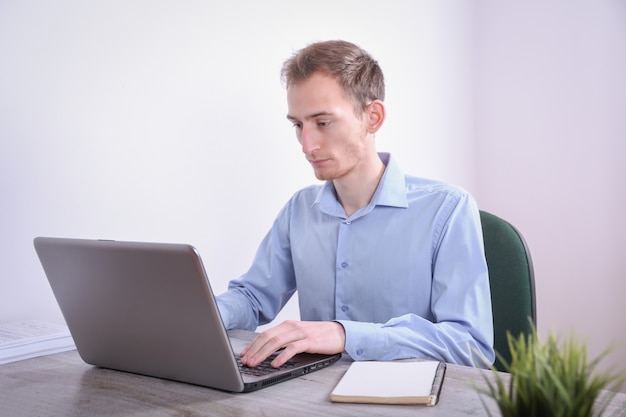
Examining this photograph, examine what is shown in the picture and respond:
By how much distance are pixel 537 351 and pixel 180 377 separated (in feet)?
1.98

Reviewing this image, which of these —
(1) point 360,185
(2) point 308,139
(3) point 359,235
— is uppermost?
(2) point 308,139

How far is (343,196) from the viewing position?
5.07 ft

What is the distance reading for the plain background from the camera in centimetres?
143

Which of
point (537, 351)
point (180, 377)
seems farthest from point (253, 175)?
point (537, 351)

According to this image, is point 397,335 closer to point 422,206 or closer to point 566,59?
point 422,206

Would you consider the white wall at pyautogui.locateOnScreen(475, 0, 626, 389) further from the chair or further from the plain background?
the chair

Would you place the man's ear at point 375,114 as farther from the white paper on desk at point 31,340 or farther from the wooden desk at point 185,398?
the white paper on desk at point 31,340

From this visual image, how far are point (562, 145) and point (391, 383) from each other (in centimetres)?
181

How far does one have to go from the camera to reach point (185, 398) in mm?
917

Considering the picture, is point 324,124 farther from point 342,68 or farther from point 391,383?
point 391,383

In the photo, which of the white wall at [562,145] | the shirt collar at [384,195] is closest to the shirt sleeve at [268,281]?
the shirt collar at [384,195]

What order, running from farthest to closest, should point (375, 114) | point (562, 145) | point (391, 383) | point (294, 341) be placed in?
point (562, 145) < point (375, 114) < point (294, 341) < point (391, 383)

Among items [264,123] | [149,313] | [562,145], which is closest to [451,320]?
[149,313]

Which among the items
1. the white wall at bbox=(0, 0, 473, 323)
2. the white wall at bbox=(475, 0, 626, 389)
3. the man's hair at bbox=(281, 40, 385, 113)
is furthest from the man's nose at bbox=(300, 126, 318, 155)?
the white wall at bbox=(475, 0, 626, 389)
